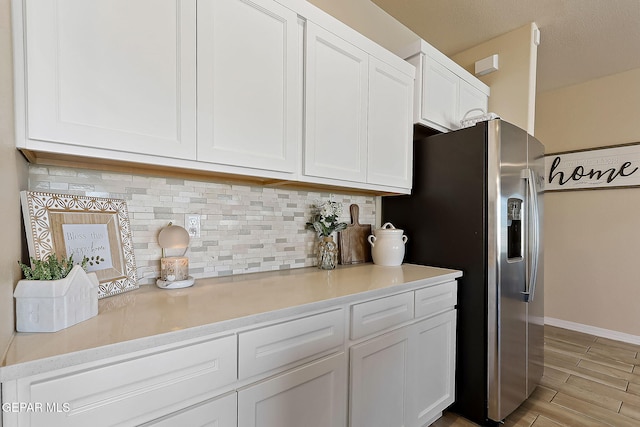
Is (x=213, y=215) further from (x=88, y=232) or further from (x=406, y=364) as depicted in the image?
(x=406, y=364)

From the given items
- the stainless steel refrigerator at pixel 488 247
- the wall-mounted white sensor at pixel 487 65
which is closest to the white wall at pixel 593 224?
the wall-mounted white sensor at pixel 487 65

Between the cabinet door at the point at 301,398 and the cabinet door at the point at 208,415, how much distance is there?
3 centimetres

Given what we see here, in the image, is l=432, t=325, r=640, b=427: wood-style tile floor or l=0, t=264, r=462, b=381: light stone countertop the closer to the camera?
l=0, t=264, r=462, b=381: light stone countertop

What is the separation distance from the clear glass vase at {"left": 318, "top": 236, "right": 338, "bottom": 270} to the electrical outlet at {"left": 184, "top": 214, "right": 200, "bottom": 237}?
0.71 m

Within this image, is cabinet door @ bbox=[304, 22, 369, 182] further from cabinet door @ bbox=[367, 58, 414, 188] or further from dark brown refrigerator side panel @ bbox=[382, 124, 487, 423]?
dark brown refrigerator side panel @ bbox=[382, 124, 487, 423]

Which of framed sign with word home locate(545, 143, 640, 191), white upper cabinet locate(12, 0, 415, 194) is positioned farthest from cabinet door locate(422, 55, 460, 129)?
framed sign with word home locate(545, 143, 640, 191)

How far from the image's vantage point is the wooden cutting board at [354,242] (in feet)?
6.51

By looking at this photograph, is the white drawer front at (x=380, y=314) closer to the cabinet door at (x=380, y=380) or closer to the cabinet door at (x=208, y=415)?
the cabinet door at (x=380, y=380)

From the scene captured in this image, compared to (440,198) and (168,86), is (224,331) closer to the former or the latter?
(168,86)

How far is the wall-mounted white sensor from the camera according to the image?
2.53 metres

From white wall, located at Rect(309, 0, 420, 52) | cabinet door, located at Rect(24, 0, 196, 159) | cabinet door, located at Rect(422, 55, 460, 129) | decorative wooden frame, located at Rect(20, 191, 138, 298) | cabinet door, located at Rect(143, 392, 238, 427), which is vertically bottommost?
cabinet door, located at Rect(143, 392, 238, 427)

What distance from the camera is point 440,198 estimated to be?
1.94 metres

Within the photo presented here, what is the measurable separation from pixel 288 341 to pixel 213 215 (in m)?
0.74

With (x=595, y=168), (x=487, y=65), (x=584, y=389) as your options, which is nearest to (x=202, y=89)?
(x=487, y=65)
